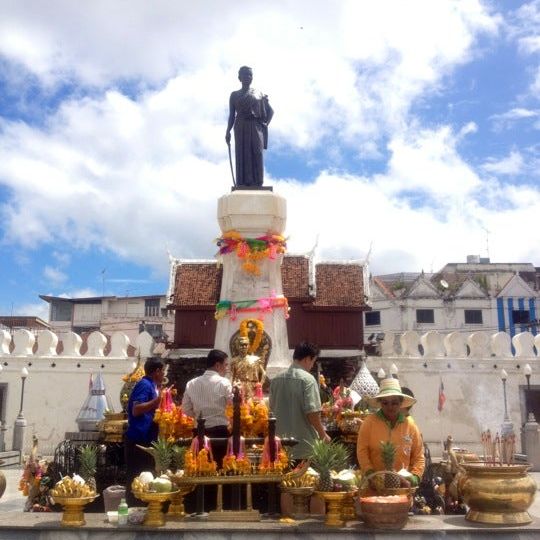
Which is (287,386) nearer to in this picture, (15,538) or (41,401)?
(15,538)

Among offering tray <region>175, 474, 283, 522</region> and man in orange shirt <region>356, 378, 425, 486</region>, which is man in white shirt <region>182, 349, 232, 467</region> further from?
man in orange shirt <region>356, 378, 425, 486</region>

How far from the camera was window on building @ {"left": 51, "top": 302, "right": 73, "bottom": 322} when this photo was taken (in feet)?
129

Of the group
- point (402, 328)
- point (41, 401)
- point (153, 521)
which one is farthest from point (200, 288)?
point (153, 521)

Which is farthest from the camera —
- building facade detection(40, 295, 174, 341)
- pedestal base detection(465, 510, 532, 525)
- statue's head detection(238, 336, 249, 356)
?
building facade detection(40, 295, 174, 341)

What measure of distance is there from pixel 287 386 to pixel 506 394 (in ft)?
55.2

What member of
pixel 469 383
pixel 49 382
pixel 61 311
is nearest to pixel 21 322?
pixel 61 311

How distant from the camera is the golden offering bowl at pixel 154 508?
4797mm

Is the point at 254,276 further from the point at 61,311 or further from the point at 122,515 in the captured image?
the point at 61,311

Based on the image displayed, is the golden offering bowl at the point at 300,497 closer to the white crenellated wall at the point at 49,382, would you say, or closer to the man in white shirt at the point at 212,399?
the man in white shirt at the point at 212,399

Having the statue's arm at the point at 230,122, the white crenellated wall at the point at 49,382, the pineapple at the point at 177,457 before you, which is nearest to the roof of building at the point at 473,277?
the white crenellated wall at the point at 49,382

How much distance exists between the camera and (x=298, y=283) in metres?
23.0

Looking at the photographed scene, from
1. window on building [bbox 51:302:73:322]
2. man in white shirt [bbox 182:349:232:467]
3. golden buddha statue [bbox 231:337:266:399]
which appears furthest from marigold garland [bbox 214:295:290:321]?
window on building [bbox 51:302:73:322]

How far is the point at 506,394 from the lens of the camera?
834 inches

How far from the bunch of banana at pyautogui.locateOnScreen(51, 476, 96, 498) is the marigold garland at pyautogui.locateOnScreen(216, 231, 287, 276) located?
8.97 metres
